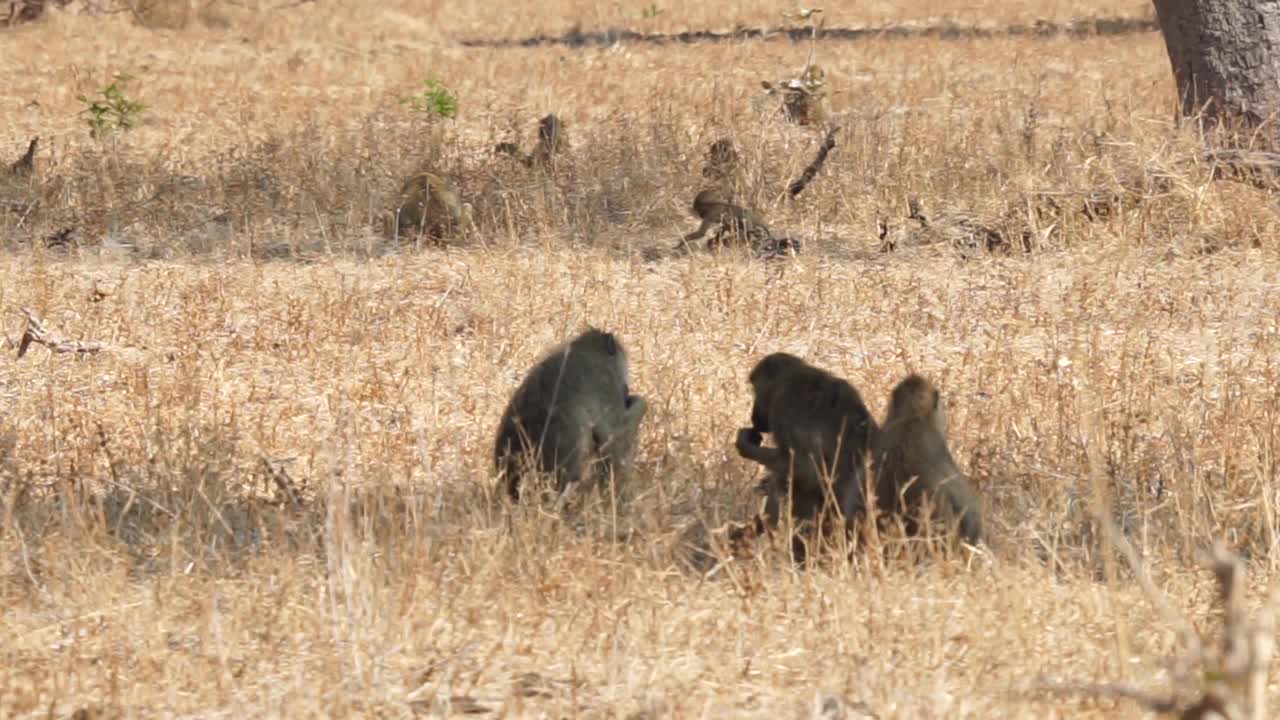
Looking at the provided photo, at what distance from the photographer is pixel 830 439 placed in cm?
528

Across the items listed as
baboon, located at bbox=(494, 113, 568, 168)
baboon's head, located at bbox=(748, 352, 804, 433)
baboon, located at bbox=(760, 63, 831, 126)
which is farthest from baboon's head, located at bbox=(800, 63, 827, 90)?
baboon's head, located at bbox=(748, 352, 804, 433)

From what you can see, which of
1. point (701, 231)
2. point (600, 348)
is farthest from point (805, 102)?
point (600, 348)

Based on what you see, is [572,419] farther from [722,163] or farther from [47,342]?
[722,163]

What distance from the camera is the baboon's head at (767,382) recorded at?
557cm

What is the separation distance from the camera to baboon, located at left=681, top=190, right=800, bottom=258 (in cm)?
1012

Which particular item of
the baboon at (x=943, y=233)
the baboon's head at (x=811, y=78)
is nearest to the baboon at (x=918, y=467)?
the baboon at (x=943, y=233)

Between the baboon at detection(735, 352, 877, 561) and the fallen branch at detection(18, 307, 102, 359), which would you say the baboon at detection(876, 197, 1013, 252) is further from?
the baboon at detection(735, 352, 877, 561)

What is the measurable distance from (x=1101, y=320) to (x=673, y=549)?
3.99m

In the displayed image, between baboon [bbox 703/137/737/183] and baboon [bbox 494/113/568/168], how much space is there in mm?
1008

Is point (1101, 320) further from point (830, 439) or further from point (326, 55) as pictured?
point (326, 55)

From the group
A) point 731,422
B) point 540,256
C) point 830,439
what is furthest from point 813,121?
point 830,439

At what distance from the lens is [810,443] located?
17.4 ft

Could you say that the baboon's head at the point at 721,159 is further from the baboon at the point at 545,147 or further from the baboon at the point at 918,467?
the baboon at the point at 918,467

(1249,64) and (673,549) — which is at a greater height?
(1249,64)
